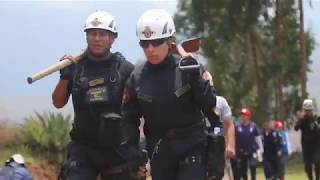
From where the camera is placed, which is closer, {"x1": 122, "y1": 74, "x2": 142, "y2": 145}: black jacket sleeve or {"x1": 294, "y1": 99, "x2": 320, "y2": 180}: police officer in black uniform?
{"x1": 122, "y1": 74, "x2": 142, "y2": 145}: black jacket sleeve

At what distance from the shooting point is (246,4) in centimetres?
3912

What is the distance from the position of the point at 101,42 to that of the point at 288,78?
145ft

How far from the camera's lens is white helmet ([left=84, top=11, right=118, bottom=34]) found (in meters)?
7.06

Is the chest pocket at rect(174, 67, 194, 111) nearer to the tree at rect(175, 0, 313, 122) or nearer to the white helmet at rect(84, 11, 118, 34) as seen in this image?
the white helmet at rect(84, 11, 118, 34)

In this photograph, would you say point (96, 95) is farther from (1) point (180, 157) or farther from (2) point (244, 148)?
(2) point (244, 148)

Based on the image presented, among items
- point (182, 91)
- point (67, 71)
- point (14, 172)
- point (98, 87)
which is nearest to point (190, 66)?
point (182, 91)

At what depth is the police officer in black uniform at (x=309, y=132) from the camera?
57.9 ft

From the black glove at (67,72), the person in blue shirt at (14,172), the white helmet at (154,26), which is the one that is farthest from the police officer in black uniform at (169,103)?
the person in blue shirt at (14,172)

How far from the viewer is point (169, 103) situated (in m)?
6.36

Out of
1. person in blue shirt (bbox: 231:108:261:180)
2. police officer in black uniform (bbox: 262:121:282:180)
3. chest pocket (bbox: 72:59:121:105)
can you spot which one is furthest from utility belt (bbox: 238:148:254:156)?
chest pocket (bbox: 72:59:121:105)

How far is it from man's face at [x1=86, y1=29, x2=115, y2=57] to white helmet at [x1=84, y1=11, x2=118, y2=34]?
3 centimetres

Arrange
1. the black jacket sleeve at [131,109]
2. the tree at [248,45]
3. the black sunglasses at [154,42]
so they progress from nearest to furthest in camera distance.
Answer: the black sunglasses at [154,42] < the black jacket sleeve at [131,109] < the tree at [248,45]

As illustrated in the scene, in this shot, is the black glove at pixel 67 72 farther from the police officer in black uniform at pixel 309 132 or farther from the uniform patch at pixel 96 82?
the police officer in black uniform at pixel 309 132

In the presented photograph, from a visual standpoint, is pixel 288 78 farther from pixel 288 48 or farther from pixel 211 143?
pixel 211 143
